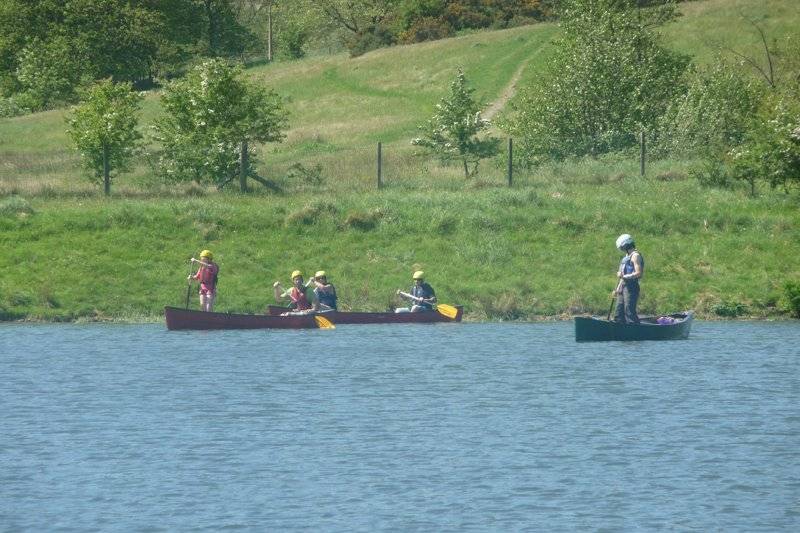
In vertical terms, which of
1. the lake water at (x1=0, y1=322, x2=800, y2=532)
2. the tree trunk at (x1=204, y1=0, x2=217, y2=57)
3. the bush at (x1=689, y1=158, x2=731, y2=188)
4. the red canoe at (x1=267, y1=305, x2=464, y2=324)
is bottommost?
the lake water at (x1=0, y1=322, x2=800, y2=532)

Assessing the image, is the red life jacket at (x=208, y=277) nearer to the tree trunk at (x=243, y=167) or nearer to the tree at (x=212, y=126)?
the tree trunk at (x=243, y=167)

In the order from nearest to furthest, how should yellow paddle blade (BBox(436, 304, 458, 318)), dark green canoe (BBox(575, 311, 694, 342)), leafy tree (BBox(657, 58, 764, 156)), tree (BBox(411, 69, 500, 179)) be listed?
dark green canoe (BBox(575, 311, 694, 342)), yellow paddle blade (BBox(436, 304, 458, 318)), leafy tree (BBox(657, 58, 764, 156)), tree (BBox(411, 69, 500, 179))

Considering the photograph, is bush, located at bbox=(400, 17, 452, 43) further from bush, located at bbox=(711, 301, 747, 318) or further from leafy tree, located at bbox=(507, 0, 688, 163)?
bush, located at bbox=(711, 301, 747, 318)

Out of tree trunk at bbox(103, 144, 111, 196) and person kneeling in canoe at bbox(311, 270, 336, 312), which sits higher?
tree trunk at bbox(103, 144, 111, 196)

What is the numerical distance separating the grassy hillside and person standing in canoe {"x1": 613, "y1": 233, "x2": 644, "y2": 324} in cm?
522

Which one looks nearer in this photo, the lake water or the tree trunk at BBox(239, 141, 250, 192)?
the lake water

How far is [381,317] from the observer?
3753 centimetres

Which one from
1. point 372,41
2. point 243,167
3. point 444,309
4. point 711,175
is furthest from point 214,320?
point 372,41

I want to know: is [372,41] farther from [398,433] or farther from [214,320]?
[398,433]

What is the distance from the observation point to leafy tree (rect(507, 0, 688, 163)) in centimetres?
5853

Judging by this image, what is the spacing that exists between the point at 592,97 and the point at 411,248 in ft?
64.2

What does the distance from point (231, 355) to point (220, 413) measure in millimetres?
7935

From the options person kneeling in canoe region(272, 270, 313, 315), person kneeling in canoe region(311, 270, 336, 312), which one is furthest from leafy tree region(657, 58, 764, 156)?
person kneeling in canoe region(272, 270, 313, 315)

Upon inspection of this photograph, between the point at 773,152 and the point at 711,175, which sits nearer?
the point at 773,152
